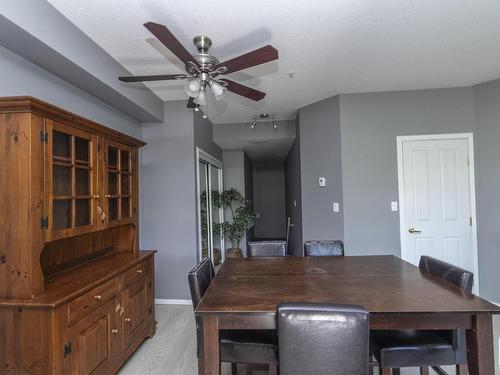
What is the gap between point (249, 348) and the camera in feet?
5.48

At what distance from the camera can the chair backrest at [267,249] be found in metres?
2.83

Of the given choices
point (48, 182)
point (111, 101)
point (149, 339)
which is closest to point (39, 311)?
point (48, 182)

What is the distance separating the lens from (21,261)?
1.56 meters

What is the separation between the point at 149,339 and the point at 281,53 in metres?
2.99

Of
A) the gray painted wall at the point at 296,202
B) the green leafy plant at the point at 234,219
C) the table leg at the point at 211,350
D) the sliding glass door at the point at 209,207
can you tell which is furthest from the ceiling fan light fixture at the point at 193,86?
the green leafy plant at the point at 234,219

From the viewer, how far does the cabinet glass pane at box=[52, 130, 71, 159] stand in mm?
1793

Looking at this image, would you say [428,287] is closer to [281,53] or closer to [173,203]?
[281,53]

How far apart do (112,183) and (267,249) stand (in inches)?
62.7

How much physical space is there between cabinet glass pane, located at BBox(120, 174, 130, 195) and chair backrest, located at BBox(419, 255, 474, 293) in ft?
8.65

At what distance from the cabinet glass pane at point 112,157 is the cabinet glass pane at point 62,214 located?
2.00 feet

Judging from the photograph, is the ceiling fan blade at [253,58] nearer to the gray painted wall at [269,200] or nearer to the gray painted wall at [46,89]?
the gray painted wall at [46,89]

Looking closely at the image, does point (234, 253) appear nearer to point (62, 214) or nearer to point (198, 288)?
point (198, 288)

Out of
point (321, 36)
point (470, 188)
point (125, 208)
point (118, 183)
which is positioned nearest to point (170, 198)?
point (125, 208)

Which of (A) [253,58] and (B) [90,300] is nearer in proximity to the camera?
(A) [253,58]
